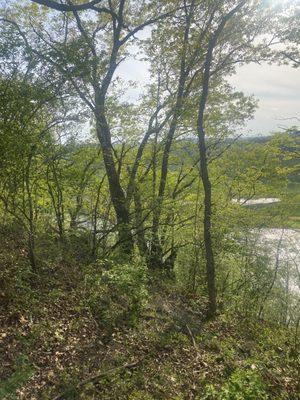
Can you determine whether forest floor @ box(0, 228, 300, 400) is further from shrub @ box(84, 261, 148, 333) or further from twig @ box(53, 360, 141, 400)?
shrub @ box(84, 261, 148, 333)

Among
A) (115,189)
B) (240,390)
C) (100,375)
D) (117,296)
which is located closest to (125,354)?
(100,375)

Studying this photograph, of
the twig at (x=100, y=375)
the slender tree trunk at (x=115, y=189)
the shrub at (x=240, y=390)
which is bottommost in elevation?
the shrub at (x=240, y=390)

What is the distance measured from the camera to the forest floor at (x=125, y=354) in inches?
224

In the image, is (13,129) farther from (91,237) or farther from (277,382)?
(277,382)

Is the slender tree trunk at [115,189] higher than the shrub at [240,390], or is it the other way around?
the slender tree trunk at [115,189]

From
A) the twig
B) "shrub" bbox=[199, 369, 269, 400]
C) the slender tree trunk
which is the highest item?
the slender tree trunk

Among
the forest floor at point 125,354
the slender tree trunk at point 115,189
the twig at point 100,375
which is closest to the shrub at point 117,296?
the forest floor at point 125,354

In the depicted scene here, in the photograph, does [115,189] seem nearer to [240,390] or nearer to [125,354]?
[125,354]

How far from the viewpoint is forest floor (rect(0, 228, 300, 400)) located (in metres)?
5.70

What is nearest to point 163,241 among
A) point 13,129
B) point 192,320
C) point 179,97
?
point 192,320

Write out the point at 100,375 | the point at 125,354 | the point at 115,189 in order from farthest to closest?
1. the point at 115,189
2. the point at 125,354
3. the point at 100,375

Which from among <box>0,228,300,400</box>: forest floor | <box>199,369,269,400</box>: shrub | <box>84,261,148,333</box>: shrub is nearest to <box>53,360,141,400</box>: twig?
<box>0,228,300,400</box>: forest floor

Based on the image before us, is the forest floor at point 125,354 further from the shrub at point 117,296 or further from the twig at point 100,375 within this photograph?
the shrub at point 117,296

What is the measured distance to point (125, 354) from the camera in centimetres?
698
